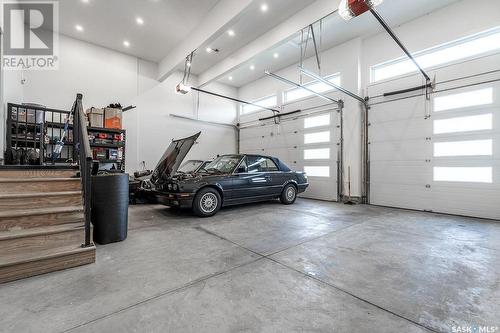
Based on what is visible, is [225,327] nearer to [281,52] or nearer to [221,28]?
[221,28]

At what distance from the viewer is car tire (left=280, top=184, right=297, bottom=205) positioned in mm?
6023

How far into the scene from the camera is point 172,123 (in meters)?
8.75

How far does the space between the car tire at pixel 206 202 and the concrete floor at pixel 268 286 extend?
0.90m

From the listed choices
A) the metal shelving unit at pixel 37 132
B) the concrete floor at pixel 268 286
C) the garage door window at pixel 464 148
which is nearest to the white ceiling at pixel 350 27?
the garage door window at pixel 464 148

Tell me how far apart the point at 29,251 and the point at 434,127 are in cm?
765

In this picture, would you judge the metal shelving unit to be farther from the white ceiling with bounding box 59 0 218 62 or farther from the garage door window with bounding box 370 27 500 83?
the garage door window with bounding box 370 27 500 83

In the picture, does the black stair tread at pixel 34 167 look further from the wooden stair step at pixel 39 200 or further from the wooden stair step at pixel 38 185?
the wooden stair step at pixel 39 200

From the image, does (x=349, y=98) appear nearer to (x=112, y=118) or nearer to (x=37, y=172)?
(x=112, y=118)

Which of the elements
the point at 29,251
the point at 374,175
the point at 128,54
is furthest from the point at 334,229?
the point at 128,54

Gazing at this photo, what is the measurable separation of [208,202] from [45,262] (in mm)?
2712

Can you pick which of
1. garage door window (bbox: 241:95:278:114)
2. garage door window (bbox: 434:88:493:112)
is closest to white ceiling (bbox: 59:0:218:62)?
garage door window (bbox: 241:95:278:114)

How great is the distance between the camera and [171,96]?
28.9 ft

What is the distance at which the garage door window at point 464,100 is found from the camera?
4.76m

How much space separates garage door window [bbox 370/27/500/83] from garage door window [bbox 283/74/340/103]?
3.76 feet
